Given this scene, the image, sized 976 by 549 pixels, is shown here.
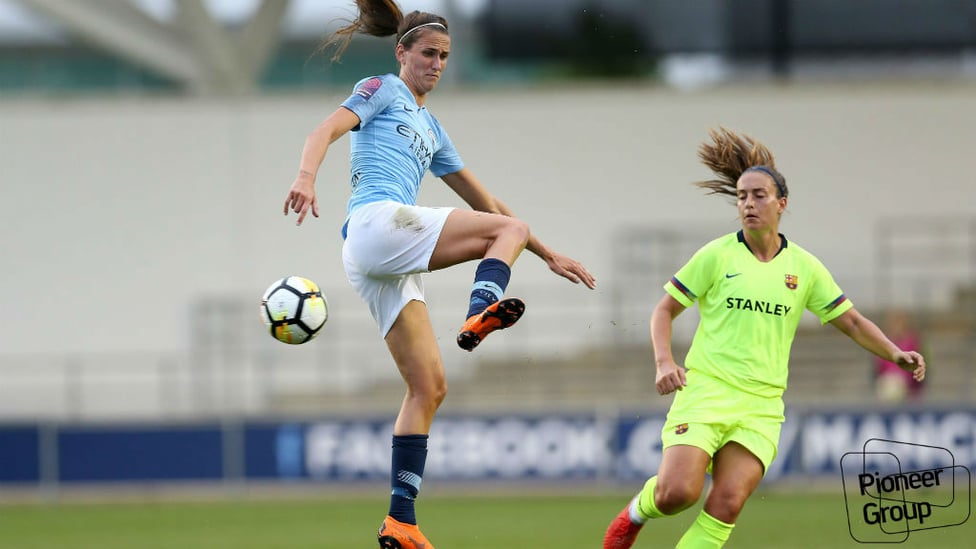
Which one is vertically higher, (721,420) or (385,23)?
(385,23)

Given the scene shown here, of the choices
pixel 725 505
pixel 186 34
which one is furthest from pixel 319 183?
pixel 725 505

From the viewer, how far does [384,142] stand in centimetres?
735

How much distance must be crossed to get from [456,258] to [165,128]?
16074 mm

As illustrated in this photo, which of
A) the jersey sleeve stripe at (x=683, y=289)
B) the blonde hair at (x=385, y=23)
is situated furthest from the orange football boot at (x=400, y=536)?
the blonde hair at (x=385, y=23)

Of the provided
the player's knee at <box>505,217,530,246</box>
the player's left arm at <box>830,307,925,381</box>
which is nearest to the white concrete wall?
the player's left arm at <box>830,307,925,381</box>

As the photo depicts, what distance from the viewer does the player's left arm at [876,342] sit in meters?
7.71

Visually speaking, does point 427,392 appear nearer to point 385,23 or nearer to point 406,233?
point 406,233

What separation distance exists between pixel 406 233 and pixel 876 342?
8.14 ft

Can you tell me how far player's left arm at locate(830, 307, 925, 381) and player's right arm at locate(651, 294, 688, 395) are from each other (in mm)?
868

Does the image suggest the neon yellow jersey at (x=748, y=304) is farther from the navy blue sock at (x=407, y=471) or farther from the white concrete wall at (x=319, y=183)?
the white concrete wall at (x=319, y=183)

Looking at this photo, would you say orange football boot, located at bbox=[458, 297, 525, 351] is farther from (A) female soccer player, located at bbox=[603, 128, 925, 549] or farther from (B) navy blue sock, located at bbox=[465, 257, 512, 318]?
(A) female soccer player, located at bbox=[603, 128, 925, 549]

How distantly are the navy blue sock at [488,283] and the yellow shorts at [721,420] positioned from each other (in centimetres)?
115

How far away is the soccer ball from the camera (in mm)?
7480

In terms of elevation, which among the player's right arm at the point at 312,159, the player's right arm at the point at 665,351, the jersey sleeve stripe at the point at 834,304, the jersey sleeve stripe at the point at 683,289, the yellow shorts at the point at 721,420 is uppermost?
the player's right arm at the point at 312,159
